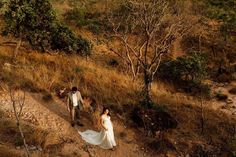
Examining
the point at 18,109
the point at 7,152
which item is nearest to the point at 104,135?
the point at 7,152

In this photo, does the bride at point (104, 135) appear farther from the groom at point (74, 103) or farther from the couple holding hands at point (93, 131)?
the groom at point (74, 103)

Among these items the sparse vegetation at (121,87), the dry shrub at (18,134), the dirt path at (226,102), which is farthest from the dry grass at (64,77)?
the dirt path at (226,102)

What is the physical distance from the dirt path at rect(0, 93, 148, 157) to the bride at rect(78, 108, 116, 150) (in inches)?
6.7

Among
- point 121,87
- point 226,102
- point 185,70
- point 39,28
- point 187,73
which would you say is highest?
point 39,28

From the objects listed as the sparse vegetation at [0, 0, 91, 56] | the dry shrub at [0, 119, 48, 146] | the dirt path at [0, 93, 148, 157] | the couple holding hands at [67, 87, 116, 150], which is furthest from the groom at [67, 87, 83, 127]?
the sparse vegetation at [0, 0, 91, 56]

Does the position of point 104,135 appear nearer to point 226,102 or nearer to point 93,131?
point 93,131

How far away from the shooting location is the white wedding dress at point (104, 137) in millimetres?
14305

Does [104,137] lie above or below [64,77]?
below

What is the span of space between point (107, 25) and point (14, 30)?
9.40 m

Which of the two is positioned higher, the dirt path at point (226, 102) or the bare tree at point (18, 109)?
the bare tree at point (18, 109)

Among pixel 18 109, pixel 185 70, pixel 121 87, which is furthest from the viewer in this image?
pixel 185 70

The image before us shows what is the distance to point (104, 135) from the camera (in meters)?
14.5

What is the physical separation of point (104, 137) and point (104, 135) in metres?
0.08

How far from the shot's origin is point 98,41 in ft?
87.5
